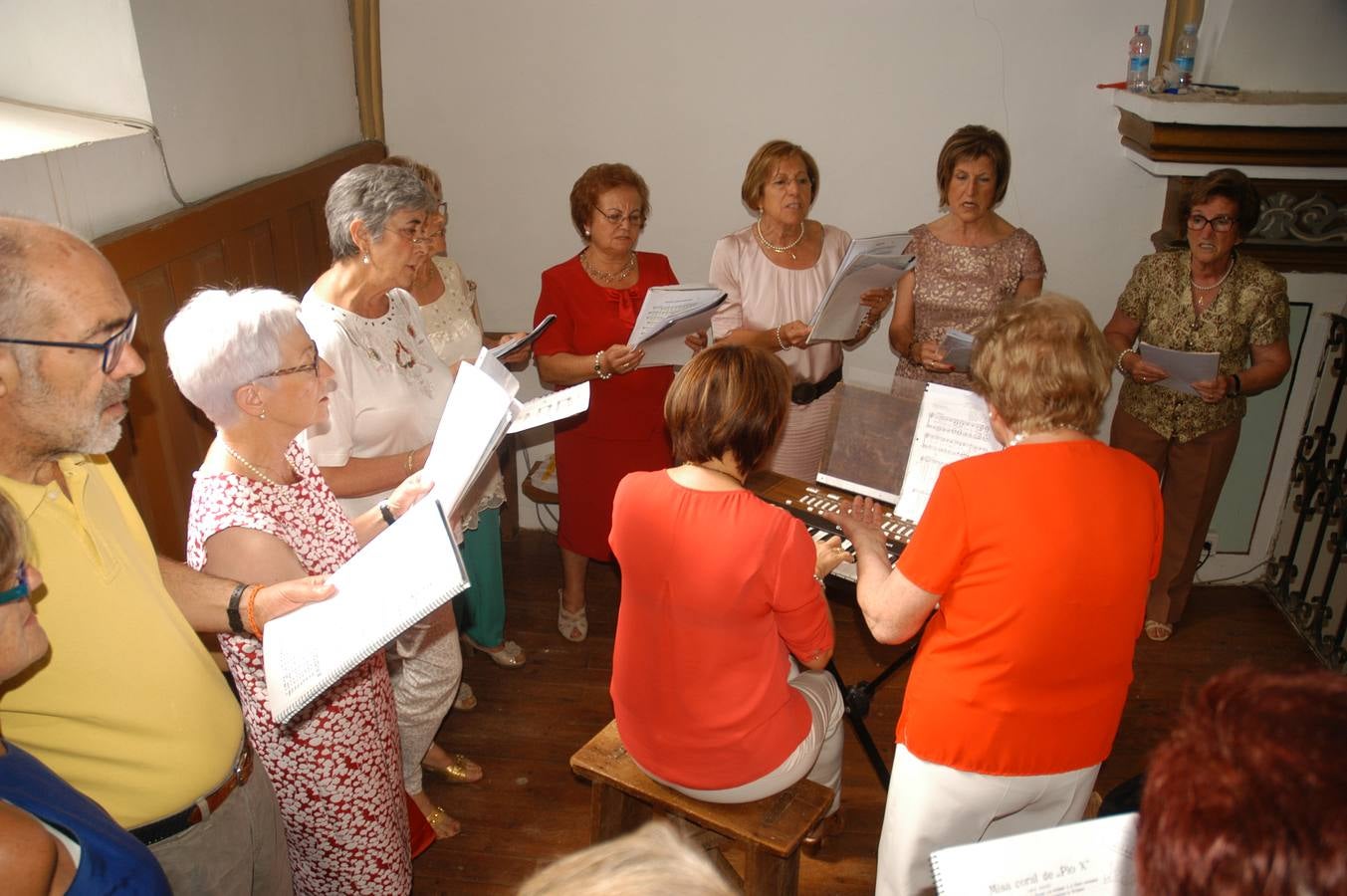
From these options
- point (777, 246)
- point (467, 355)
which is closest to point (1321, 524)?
point (777, 246)

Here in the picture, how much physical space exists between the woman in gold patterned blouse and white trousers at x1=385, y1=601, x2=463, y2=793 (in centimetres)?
239

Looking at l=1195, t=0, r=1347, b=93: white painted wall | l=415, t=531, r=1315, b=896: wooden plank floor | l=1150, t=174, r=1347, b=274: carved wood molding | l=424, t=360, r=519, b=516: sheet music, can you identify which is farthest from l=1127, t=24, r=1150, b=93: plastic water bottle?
l=424, t=360, r=519, b=516: sheet music

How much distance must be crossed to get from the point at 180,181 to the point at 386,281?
2.09 feet

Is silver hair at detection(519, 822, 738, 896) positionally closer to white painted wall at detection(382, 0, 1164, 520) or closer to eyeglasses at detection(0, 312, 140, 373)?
eyeglasses at detection(0, 312, 140, 373)

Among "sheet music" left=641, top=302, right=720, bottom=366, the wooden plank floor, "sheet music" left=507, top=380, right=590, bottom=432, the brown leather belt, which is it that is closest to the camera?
the brown leather belt

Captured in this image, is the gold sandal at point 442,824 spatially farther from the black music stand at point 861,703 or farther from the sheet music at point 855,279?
the sheet music at point 855,279

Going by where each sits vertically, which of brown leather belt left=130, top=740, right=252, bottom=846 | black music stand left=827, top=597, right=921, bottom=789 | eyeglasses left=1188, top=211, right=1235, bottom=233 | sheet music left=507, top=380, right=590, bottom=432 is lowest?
black music stand left=827, top=597, right=921, bottom=789

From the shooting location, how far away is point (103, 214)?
2172 mm

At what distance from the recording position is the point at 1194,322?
10.5 feet

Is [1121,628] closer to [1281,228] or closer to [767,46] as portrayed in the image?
[1281,228]

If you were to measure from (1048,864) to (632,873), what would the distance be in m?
0.58

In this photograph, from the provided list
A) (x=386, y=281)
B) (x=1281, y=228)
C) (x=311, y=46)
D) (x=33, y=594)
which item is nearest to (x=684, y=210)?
(x=311, y=46)

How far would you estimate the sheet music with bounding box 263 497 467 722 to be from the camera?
1.40 m

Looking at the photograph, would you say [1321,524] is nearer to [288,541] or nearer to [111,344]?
[288,541]
